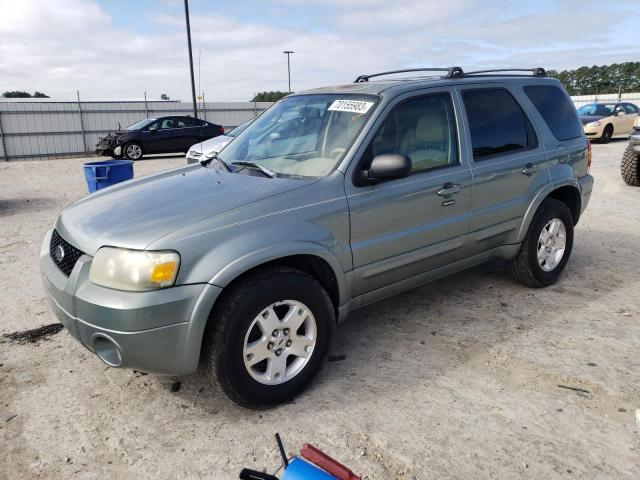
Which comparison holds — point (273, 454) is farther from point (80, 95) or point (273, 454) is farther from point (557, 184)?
point (80, 95)

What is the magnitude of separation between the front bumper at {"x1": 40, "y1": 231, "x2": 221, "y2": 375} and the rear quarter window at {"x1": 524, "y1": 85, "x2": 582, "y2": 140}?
127 inches

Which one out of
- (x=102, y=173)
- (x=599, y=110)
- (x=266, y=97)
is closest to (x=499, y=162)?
(x=102, y=173)

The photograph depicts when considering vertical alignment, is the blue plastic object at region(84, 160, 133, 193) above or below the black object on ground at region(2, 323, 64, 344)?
above

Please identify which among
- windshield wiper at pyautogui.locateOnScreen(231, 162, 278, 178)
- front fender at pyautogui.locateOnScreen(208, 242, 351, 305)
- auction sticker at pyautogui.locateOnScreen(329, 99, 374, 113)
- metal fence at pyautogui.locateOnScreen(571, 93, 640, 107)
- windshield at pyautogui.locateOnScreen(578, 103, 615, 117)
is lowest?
front fender at pyautogui.locateOnScreen(208, 242, 351, 305)

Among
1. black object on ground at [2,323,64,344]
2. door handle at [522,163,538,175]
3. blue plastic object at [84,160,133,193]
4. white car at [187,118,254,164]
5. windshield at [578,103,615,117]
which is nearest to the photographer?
black object on ground at [2,323,64,344]

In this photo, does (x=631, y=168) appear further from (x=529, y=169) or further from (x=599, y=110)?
(x=599, y=110)

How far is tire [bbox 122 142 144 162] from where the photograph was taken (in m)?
16.7

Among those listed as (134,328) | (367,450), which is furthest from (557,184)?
(134,328)

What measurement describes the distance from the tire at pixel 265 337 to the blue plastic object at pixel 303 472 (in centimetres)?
108

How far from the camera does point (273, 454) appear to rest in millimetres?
2506

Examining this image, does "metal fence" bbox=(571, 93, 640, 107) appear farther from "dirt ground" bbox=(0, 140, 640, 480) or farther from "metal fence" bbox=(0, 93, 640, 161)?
"dirt ground" bbox=(0, 140, 640, 480)

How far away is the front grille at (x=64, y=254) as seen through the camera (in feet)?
9.18

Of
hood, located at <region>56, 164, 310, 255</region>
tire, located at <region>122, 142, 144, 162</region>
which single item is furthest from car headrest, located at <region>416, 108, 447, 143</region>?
tire, located at <region>122, 142, 144, 162</region>

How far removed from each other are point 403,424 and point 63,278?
1.93 meters
